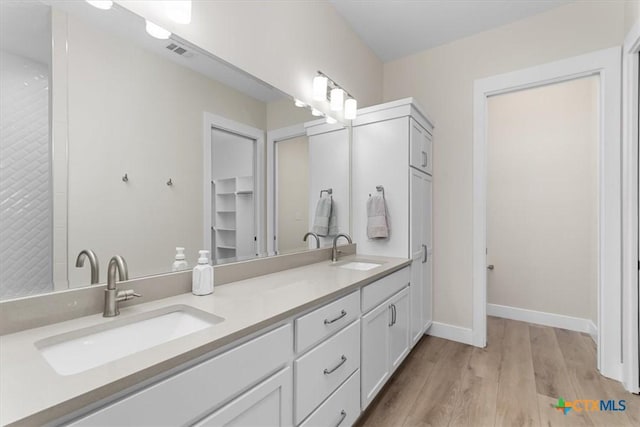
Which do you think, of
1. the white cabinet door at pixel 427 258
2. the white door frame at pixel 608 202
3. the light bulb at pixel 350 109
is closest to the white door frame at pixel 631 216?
the white door frame at pixel 608 202

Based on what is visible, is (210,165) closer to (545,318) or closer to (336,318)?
(336,318)

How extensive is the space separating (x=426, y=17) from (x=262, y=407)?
289 centimetres

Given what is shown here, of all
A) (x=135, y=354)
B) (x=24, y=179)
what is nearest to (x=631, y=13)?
(x=135, y=354)

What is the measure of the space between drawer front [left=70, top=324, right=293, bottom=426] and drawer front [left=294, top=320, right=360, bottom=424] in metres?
0.17

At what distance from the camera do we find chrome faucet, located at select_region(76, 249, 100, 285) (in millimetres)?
1009

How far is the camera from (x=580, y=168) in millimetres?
2918

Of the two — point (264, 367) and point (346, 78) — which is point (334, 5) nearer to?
point (346, 78)

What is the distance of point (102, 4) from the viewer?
1086mm

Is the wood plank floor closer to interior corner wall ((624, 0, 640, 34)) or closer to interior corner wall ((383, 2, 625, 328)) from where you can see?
interior corner wall ((383, 2, 625, 328))

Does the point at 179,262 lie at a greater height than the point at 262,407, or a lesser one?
greater

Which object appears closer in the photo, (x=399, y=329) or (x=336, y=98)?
(x=399, y=329)

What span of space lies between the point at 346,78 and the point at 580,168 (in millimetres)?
2444

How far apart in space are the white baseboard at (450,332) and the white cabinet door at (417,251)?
342 millimetres

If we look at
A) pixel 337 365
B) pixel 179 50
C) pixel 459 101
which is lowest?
pixel 337 365
